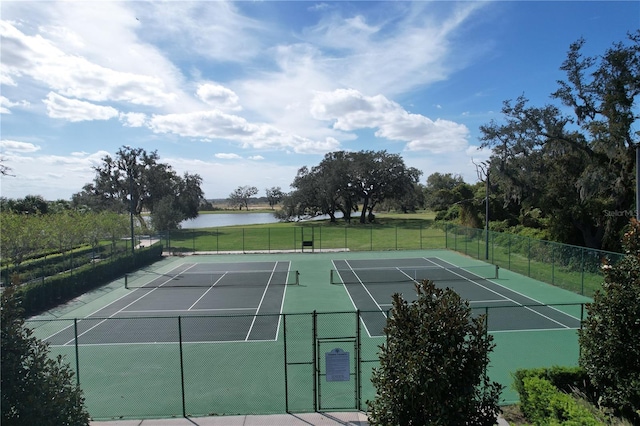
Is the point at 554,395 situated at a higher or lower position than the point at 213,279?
higher

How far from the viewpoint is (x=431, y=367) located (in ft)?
18.9

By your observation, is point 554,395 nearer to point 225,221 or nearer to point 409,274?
point 409,274

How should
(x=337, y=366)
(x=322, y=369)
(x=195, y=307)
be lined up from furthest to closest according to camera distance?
(x=195, y=307), (x=322, y=369), (x=337, y=366)

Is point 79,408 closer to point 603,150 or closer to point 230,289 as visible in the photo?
point 230,289

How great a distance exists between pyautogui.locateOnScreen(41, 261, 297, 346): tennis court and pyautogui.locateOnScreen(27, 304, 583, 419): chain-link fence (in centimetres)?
12

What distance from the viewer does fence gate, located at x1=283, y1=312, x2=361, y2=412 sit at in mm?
9195

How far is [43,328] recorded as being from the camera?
17.4 meters

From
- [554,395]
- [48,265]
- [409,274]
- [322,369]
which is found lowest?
[322,369]

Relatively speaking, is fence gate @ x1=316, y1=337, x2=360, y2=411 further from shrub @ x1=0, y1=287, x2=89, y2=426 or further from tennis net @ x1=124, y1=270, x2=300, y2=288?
tennis net @ x1=124, y1=270, x2=300, y2=288

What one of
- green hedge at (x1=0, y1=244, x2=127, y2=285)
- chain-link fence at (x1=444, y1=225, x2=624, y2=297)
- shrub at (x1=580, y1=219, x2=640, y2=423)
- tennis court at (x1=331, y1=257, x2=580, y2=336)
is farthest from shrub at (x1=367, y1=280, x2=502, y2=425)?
green hedge at (x1=0, y1=244, x2=127, y2=285)

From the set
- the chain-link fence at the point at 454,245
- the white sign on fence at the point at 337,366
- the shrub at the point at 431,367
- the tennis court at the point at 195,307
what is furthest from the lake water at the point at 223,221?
the shrub at the point at 431,367

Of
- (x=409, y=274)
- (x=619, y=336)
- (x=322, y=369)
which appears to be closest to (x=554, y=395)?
(x=619, y=336)

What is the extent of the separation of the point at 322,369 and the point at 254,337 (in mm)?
4066

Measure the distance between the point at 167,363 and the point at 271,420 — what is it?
17.3 feet
